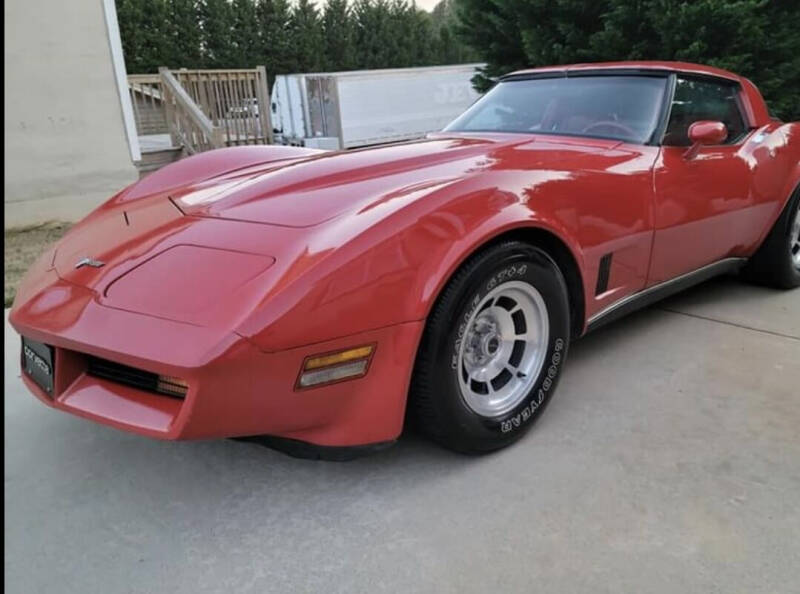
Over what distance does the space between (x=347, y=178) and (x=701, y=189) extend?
5.90 feet

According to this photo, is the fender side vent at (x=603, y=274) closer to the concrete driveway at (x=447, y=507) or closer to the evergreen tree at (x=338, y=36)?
the concrete driveway at (x=447, y=507)

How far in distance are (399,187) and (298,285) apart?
23.2 inches

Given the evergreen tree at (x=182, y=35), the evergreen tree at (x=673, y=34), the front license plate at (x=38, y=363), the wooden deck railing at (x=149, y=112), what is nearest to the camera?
the front license plate at (x=38, y=363)

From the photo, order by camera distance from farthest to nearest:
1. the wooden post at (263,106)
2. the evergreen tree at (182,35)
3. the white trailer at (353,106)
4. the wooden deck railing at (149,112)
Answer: the evergreen tree at (182,35) < the white trailer at (353,106) < the wooden deck railing at (149,112) < the wooden post at (263,106)

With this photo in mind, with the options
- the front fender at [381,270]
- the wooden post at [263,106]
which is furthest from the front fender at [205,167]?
the wooden post at [263,106]

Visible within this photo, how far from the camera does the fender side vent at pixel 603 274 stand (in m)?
2.56

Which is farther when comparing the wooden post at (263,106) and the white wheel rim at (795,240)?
the wooden post at (263,106)

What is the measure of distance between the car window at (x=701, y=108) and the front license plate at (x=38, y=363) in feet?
8.83

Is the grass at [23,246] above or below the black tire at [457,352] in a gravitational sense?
below

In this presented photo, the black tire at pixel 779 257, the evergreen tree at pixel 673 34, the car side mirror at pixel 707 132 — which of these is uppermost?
the evergreen tree at pixel 673 34

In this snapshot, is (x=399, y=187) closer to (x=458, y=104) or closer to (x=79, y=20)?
(x=79, y=20)

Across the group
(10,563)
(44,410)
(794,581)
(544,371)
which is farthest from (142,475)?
(794,581)

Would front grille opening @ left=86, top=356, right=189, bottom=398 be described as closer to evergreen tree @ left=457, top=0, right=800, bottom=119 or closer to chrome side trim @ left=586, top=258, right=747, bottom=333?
chrome side trim @ left=586, top=258, right=747, bottom=333

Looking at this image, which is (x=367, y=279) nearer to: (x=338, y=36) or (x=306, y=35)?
(x=306, y=35)
